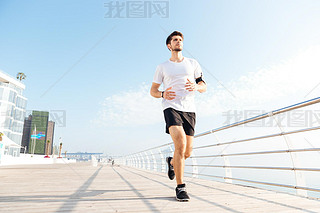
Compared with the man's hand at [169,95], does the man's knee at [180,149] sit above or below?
below

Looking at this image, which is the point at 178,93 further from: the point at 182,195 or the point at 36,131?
the point at 36,131

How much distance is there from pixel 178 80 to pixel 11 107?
39846 mm

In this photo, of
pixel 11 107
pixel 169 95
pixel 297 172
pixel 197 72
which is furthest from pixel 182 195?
pixel 11 107

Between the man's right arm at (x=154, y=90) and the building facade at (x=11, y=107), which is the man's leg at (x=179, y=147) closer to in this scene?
the man's right arm at (x=154, y=90)

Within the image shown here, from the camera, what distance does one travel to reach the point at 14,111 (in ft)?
120

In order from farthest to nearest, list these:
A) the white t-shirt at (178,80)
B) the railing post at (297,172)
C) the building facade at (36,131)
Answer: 1. the building facade at (36,131)
2. the white t-shirt at (178,80)
3. the railing post at (297,172)

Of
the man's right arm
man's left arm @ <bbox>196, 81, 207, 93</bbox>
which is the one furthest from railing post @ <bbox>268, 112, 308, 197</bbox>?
the man's right arm

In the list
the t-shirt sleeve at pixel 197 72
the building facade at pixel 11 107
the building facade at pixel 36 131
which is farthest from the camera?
the building facade at pixel 36 131

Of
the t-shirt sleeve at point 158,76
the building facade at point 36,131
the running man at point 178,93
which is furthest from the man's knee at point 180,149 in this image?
the building facade at point 36,131

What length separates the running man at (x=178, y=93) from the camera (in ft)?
7.47

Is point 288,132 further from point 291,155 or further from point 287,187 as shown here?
point 287,187

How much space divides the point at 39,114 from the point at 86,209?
7233 centimetres

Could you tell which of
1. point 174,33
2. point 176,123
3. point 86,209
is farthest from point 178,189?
point 174,33

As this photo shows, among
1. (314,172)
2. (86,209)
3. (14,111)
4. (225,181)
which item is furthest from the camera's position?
(14,111)
